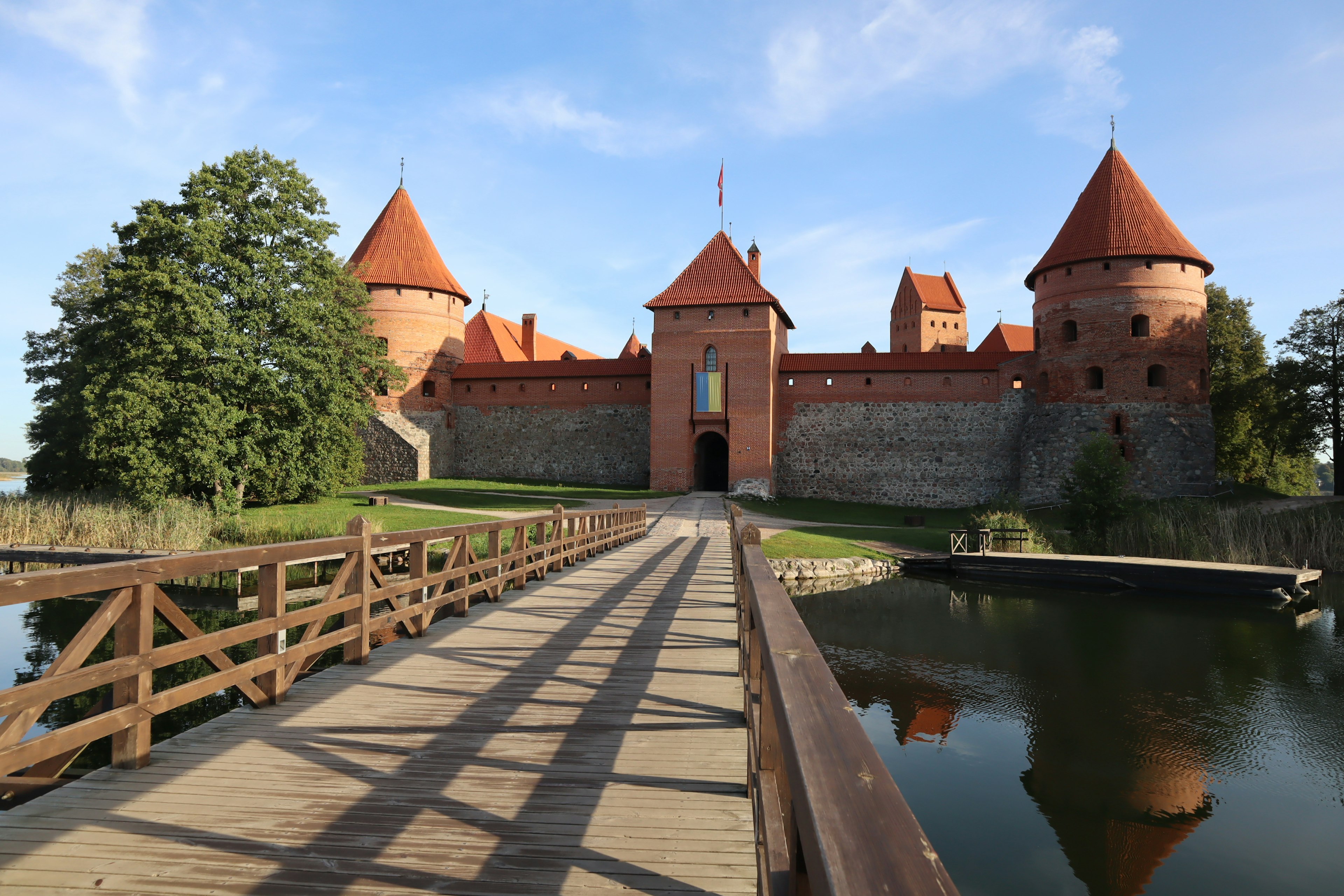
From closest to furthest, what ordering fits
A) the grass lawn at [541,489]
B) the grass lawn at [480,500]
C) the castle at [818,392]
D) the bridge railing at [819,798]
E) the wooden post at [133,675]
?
the bridge railing at [819,798]
the wooden post at [133,675]
the grass lawn at [480,500]
the castle at [818,392]
the grass lawn at [541,489]

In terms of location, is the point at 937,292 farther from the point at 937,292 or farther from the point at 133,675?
the point at 133,675

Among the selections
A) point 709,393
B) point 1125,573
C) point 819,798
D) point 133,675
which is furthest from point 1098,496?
point 819,798

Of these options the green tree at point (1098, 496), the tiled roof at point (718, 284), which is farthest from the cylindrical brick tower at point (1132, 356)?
the tiled roof at point (718, 284)

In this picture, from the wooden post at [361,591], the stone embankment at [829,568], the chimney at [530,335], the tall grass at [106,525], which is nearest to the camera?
the wooden post at [361,591]

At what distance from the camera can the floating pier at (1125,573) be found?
13734mm

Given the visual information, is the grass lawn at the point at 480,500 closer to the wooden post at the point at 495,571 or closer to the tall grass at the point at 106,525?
the tall grass at the point at 106,525

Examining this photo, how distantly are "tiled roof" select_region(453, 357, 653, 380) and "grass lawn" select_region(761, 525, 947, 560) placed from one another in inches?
425

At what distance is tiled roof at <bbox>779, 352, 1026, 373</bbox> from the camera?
26359 millimetres

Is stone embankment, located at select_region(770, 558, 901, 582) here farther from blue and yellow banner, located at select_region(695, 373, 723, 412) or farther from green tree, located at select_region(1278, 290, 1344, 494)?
green tree, located at select_region(1278, 290, 1344, 494)

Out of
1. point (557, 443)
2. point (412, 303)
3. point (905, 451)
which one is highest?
point (412, 303)

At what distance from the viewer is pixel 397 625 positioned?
9.80m

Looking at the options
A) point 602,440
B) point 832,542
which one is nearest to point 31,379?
point 602,440

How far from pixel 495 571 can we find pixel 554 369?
2276 centimetres

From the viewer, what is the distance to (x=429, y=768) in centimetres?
296
